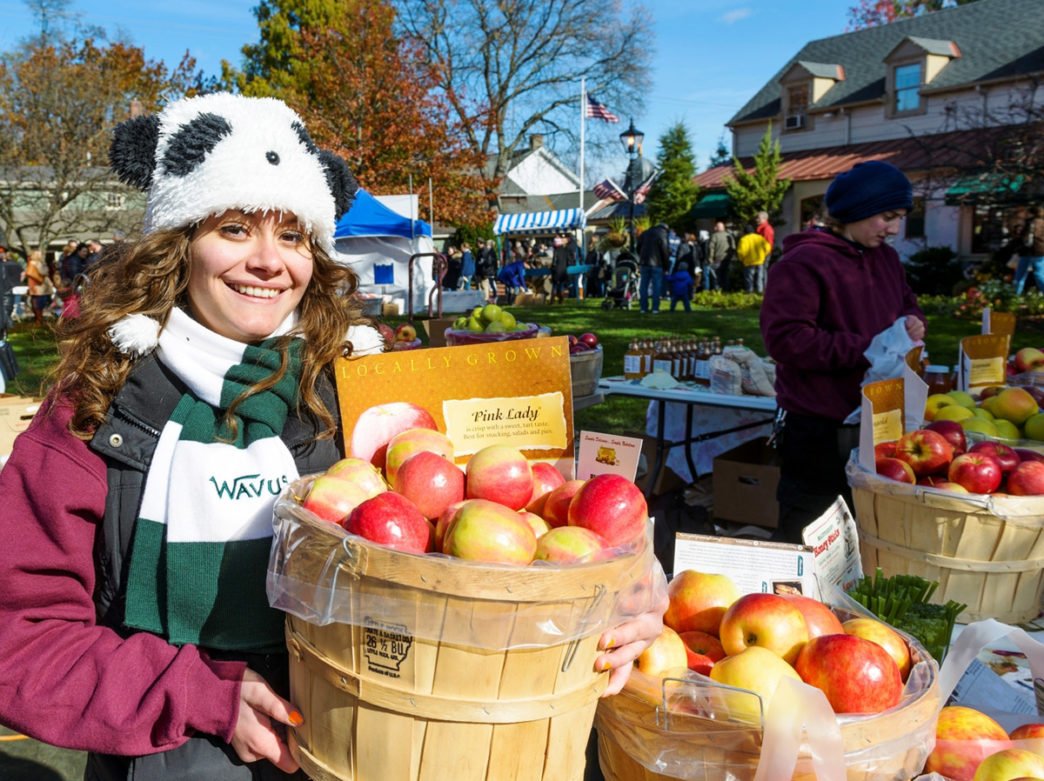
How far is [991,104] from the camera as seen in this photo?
24.3 metres

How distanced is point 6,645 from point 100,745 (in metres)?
0.20

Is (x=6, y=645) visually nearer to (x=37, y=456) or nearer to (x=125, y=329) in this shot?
(x=37, y=456)

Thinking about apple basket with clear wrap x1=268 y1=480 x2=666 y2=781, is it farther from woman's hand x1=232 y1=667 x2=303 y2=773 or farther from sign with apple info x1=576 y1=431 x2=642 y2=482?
sign with apple info x1=576 y1=431 x2=642 y2=482

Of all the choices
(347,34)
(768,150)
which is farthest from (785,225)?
(347,34)

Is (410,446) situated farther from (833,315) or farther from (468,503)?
(833,315)

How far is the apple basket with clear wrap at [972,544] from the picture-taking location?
2189 mm

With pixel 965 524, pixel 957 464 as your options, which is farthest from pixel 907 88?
pixel 965 524

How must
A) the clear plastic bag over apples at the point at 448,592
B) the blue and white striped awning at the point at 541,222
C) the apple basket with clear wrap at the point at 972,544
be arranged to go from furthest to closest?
the blue and white striped awning at the point at 541,222 < the apple basket with clear wrap at the point at 972,544 < the clear plastic bag over apples at the point at 448,592

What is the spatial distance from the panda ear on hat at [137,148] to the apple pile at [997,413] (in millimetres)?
2692

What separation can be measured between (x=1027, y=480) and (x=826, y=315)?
53.7 inches

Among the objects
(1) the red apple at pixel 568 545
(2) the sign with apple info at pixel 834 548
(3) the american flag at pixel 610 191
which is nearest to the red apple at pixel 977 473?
(2) the sign with apple info at pixel 834 548

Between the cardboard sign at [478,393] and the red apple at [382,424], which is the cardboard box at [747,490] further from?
the red apple at [382,424]

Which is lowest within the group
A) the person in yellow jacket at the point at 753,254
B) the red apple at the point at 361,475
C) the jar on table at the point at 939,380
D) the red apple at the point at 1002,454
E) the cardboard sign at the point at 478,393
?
the red apple at the point at 1002,454

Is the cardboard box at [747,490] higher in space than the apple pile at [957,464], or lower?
lower
